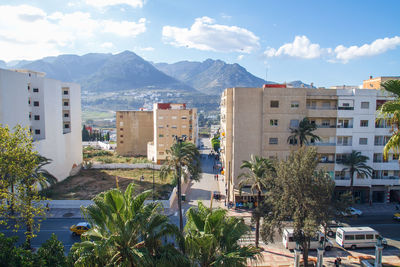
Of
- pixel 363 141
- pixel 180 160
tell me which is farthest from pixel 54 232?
pixel 363 141

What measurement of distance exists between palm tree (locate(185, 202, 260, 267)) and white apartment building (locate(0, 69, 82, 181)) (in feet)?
107

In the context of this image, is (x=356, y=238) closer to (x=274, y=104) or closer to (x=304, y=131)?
(x=304, y=131)

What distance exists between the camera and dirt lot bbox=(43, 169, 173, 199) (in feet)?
128

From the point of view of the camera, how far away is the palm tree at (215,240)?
10711 mm

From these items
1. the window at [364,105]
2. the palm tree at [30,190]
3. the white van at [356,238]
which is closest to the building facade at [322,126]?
the window at [364,105]

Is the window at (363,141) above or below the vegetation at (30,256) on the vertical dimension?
above

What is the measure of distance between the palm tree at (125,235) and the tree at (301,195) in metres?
8.93

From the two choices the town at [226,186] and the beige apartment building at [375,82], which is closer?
the town at [226,186]

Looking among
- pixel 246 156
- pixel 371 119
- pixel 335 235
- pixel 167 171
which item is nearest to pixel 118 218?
pixel 167 171

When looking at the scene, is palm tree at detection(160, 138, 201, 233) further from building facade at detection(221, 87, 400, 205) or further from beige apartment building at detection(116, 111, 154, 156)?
beige apartment building at detection(116, 111, 154, 156)

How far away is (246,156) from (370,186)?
686 inches

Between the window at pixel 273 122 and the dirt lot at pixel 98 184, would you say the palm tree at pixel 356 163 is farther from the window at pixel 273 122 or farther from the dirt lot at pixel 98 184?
the dirt lot at pixel 98 184

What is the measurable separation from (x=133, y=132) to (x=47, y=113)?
32668mm

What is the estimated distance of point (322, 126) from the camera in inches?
1492
